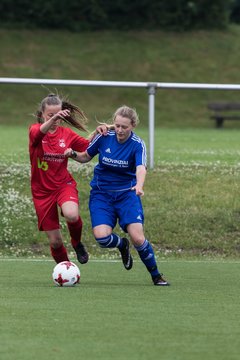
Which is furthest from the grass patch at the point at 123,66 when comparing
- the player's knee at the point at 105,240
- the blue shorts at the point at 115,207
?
the player's knee at the point at 105,240

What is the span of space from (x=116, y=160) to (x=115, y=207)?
49 centimetres

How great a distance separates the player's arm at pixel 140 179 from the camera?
1023 cm

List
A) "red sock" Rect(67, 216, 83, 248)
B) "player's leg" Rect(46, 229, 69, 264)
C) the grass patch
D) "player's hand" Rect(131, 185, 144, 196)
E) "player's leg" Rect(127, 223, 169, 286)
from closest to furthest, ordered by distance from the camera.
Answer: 1. "player's hand" Rect(131, 185, 144, 196)
2. "player's leg" Rect(127, 223, 169, 286)
3. "red sock" Rect(67, 216, 83, 248)
4. "player's leg" Rect(46, 229, 69, 264)
5. the grass patch

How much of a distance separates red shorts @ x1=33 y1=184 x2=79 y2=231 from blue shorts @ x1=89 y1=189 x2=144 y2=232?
0.36 metres

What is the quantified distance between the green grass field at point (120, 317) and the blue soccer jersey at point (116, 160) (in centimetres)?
102

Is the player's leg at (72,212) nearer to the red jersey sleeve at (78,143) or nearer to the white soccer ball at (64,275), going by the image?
the red jersey sleeve at (78,143)

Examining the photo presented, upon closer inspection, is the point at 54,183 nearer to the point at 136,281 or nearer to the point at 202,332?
the point at 136,281

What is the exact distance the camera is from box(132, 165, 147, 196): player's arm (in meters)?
10.2

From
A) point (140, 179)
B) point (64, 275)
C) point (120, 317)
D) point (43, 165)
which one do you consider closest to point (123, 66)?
point (43, 165)

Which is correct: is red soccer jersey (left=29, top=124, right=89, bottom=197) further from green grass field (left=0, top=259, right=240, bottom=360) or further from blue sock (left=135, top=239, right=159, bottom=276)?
blue sock (left=135, top=239, right=159, bottom=276)

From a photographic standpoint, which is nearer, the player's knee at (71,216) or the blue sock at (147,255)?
the blue sock at (147,255)

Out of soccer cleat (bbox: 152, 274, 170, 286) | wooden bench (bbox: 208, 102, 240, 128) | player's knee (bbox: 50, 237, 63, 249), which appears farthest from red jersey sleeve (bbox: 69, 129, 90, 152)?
wooden bench (bbox: 208, 102, 240, 128)

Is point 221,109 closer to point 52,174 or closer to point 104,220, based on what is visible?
point 52,174

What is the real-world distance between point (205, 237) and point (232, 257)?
0.68m
